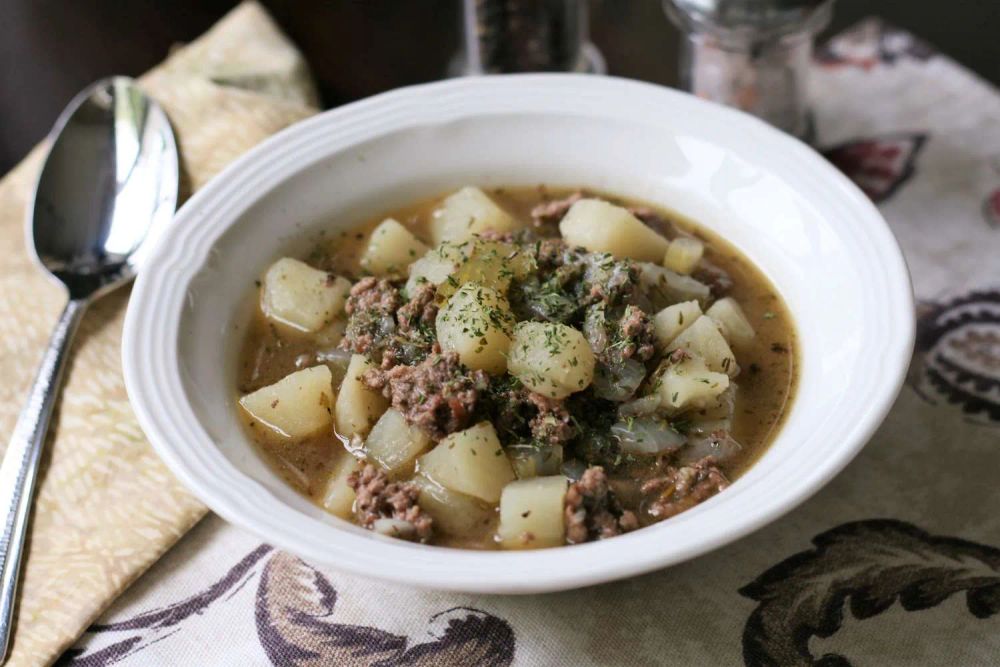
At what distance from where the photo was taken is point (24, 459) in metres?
3.19

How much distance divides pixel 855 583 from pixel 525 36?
2.78 metres

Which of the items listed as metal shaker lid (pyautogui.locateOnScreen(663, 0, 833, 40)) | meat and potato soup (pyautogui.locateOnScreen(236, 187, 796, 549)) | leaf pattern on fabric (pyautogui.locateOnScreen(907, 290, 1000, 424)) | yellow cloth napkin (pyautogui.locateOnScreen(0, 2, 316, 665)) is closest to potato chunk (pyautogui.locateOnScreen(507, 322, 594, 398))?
meat and potato soup (pyautogui.locateOnScreen(236, 187, 796, 549))

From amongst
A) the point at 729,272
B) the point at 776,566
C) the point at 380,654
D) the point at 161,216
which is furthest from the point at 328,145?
the point at 776,566

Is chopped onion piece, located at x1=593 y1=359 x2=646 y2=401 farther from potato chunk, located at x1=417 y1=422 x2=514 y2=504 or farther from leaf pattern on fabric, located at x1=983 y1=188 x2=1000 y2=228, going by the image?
leaf pattern on fabric, located at x1=983 y1=188 x2=1000 y2=228

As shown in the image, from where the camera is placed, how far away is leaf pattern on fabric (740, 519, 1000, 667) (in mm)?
2768

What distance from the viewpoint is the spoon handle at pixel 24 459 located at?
2961 mm

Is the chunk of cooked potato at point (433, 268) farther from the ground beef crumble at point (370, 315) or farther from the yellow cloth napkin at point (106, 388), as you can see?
the yellow cloth napkin at point (106, 388)

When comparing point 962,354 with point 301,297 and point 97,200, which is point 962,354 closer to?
point 301,297

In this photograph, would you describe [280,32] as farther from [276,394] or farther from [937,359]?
[937,359]

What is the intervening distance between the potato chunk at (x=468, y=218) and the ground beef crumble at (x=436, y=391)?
68cm

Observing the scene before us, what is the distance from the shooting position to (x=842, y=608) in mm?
2820

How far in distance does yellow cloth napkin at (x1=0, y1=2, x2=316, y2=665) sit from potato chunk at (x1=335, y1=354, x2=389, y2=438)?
489 mm

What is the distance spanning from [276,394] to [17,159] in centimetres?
228

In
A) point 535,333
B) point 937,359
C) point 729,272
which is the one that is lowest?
point 937,359
